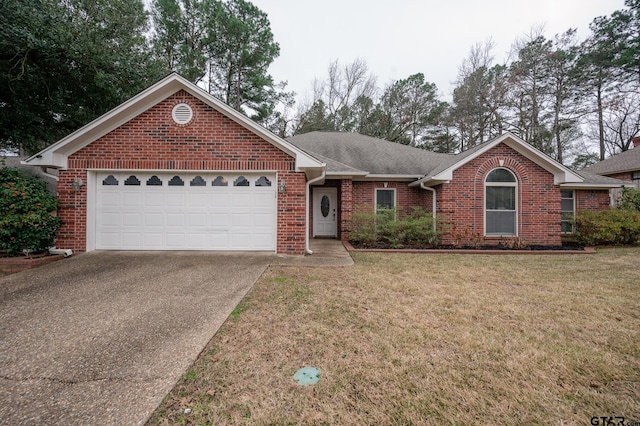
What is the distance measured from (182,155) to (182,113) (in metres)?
1.15

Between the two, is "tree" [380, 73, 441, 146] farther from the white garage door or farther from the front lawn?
the front lawn

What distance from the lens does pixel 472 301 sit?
14.0 ft

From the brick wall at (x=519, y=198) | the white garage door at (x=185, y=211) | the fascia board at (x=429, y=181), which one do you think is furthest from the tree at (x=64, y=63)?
the brick wall at (x=519, y=198)

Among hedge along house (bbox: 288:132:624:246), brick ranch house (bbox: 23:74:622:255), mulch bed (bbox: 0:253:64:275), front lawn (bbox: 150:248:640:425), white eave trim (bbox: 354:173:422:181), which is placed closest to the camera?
front lawn (bbox: 150:248:640:425)

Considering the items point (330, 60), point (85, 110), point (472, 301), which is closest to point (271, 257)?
point (472, 301)

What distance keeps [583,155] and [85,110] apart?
38996 millimetres

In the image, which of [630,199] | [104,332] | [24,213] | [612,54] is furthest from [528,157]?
[612,54]

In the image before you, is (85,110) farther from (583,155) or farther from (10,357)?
(583,155)

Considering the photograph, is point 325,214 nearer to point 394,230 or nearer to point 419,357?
point 394,230

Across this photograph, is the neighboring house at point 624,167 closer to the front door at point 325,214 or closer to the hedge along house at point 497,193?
the hedge along house at point 497,193

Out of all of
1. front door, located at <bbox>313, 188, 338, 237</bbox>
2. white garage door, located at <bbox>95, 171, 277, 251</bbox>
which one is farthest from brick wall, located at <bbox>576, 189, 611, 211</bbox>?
white garage door, located at <bbox>95, 171, 277, 251</bbox>

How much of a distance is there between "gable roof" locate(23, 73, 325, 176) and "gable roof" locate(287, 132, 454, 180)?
2922mm

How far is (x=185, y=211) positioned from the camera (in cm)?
738

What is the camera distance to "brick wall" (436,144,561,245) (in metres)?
9.59
